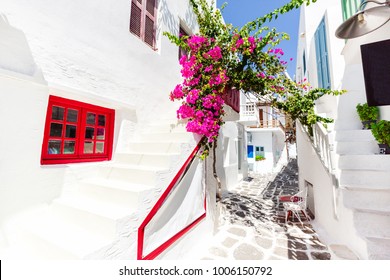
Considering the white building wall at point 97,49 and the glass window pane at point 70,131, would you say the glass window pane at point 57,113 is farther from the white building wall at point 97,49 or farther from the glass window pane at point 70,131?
the white building wall at point 97,49

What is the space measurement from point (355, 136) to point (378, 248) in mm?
3199

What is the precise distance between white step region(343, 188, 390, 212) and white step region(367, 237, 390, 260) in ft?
1.94

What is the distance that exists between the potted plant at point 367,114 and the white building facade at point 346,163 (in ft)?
0.78

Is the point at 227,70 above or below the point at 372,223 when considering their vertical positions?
above

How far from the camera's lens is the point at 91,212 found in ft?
Result: 8.57

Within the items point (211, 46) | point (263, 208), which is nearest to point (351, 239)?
point (263, 208)

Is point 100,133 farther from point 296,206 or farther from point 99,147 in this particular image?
Result: point 296,206

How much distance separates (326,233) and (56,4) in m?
8.60

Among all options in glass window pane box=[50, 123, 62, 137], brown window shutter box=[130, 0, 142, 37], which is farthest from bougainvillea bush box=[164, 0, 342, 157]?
glass window pane box=[50, 123, 62, 137]

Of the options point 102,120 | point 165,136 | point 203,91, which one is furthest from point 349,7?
point 102,120

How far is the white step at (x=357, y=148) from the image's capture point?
16.1 feet

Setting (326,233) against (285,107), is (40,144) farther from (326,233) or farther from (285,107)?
(326,233)

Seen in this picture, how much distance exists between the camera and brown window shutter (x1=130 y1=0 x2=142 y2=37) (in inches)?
203

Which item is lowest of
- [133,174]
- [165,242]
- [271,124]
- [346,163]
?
[165,242]
